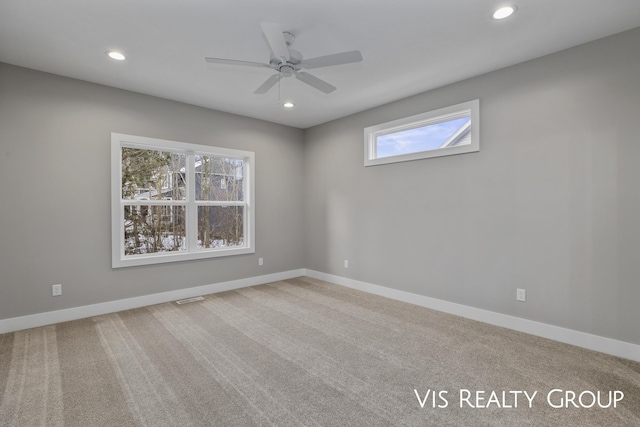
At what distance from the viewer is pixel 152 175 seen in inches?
→ 164

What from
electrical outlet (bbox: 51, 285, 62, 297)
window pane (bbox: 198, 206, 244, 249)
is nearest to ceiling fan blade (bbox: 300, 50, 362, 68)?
window pane (bbox: 198, 206, 244, 249)

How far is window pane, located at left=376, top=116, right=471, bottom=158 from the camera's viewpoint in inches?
145

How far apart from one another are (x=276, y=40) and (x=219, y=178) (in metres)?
3.00

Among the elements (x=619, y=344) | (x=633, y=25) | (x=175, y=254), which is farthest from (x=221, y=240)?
(x=633, y=25)

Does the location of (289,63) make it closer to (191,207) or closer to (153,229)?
(191,207)

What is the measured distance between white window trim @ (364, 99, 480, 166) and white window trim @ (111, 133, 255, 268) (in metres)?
1.92

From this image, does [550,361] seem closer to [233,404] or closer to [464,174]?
[464,174]

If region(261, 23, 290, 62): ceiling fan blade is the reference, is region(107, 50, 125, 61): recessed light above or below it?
above

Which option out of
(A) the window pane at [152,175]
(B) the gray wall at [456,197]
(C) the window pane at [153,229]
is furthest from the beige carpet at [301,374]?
(A) the window pane at [152,175]

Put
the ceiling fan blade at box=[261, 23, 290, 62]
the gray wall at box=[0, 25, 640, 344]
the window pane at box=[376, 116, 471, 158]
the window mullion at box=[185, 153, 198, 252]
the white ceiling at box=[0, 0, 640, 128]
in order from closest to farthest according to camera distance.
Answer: the ceiling fan blade at box=[261, 23, 290, 62]
the white ceiling at box=[0, 0, 640, 128]
the gray wall at box=[0, 25, 640, 344]
the window pane at box=[376, 116, 471, 158]
the window mullion at box=[185, 153, 198, 252]

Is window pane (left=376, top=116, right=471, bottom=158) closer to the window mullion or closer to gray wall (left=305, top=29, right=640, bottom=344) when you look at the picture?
gray wall (left=305, top=29, right=640, bottom=344)

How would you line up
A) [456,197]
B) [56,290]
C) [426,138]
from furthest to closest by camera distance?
[426,138]
[456,197]
[56,290]

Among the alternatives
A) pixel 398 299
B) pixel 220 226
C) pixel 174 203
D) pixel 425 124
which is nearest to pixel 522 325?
pixel 398 299

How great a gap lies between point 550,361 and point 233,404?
2543 mm
